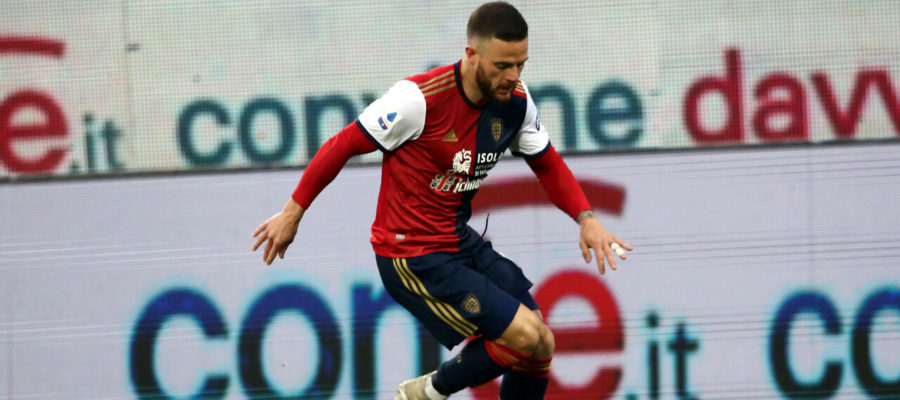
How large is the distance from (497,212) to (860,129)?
204 centimetres

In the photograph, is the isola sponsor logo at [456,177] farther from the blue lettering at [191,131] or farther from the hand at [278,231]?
the blue lettering at [191,131]

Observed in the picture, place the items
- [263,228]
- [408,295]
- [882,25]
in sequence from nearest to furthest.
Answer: [263,228]
[408,295]
[882,25]

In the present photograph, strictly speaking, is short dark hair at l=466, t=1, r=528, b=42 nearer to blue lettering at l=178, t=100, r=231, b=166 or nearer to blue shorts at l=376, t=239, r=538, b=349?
blue shorts at l=376, t=239, r=538, b=349

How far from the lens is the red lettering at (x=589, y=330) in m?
5.35

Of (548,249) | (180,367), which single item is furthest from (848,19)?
(180,367)

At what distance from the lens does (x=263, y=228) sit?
3.45 meters

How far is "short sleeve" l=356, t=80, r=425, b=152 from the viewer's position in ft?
11.2

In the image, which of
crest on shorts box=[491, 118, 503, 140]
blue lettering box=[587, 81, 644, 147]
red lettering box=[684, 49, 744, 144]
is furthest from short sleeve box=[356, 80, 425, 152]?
red lettering box=[684, 49, 744, 144]

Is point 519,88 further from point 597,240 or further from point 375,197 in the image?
point 375,197

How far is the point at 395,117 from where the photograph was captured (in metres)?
3.42

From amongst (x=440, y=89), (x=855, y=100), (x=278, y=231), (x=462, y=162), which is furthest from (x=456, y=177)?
(x=855, y=100)

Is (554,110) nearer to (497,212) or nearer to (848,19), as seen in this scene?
(497,212)

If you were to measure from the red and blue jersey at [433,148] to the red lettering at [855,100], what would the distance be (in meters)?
2.36

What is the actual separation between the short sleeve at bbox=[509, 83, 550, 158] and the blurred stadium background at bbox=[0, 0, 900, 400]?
158 centimetres
